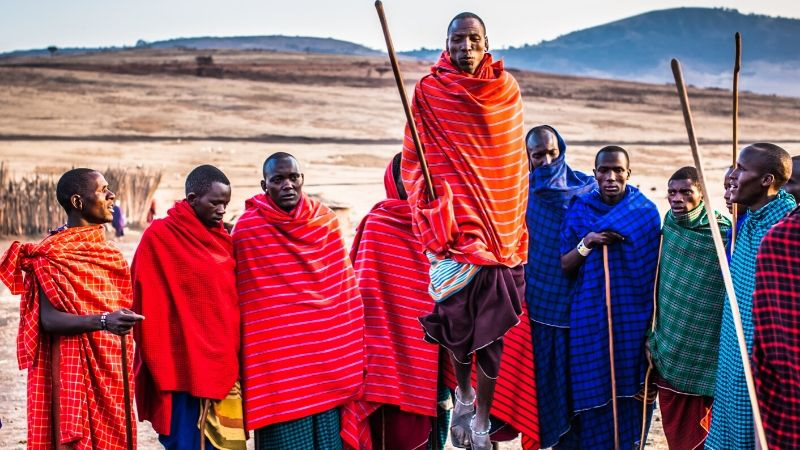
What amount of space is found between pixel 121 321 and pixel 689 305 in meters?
2.95

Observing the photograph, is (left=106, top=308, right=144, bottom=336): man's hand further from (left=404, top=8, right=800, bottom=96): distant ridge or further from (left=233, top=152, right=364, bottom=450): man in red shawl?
(left=404, top=8, right=800, bottom=96): distant ridge

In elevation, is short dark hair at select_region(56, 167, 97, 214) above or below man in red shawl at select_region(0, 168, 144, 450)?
above

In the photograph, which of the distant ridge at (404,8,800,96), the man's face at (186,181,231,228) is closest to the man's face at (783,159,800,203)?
the man's face at (186,181,231,228)

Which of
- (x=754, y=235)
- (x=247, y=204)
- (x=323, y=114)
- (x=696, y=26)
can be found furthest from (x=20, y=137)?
(x=696, y=26)

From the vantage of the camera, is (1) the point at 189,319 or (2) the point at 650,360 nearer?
(1) the point at 189,319

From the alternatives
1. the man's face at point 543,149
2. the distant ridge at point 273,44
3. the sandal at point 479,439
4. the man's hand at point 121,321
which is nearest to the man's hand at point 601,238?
the man's face at point 543,149

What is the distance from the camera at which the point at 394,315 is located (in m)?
5.60

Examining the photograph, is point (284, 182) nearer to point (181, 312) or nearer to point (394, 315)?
point (181, 312)

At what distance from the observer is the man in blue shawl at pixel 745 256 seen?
14.2ft

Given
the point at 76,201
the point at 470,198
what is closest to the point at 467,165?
the point at 470,198

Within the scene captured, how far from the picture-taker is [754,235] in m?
4.42

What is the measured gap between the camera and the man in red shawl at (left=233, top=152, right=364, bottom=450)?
17.1ft

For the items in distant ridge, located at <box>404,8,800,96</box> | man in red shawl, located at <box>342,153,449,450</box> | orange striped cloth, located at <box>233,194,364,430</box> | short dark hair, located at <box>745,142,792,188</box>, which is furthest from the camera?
distant ridge, located at <box>404,8,800,96</box>

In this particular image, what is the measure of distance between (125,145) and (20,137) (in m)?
3.75
